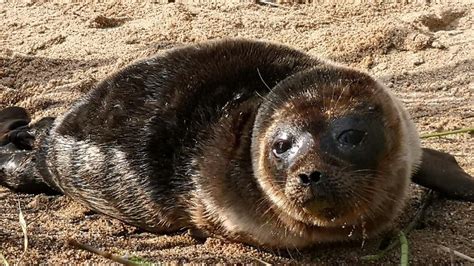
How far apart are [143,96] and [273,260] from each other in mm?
1206

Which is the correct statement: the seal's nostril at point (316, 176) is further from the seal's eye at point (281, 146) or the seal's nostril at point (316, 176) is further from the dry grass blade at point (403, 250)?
the dry grass blade at point (403, 250)

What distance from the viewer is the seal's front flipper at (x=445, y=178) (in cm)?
436

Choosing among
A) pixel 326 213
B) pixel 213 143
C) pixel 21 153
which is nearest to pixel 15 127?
pixel 21 153

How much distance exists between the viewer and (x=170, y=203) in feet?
14.5

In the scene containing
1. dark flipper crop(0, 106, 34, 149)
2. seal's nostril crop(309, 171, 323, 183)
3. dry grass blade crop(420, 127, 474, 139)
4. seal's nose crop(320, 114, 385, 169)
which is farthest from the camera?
dark flipper crop(0, 106, 34, 149)

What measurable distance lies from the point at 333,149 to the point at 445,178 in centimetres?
102

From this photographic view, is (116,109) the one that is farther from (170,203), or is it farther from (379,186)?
(379,186)

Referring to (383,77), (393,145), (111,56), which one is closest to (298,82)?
(393,145)

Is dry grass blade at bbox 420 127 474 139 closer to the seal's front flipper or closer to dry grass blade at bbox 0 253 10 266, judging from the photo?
the seal's front flipper

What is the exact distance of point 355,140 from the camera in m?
3.67

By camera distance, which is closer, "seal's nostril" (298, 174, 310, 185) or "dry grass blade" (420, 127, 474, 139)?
"seal's nostril" (298, 174, 310, 185)

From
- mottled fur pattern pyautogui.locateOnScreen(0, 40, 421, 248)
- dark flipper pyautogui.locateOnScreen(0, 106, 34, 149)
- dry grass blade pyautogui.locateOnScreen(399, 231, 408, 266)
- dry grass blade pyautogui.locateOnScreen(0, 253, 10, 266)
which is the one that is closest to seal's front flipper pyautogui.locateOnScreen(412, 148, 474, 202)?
mottled fur pattern pyautogui.locateOnScreen(0, 40, 421, 248)

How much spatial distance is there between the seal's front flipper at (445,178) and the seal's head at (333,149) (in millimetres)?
262

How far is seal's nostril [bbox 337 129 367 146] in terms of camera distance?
3656 millimetres
